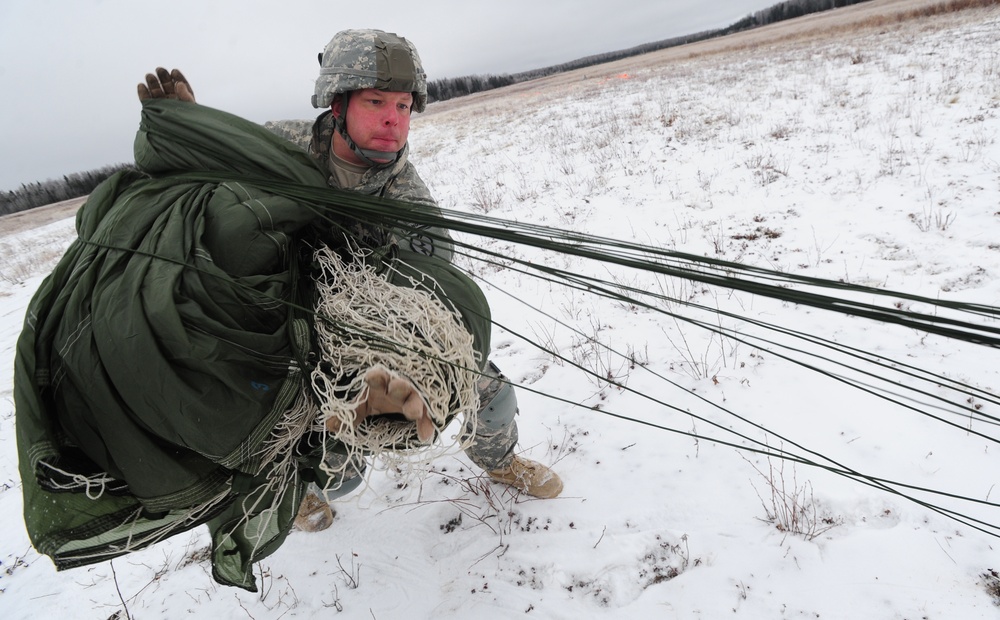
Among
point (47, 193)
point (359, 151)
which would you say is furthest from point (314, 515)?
point (47, 193)

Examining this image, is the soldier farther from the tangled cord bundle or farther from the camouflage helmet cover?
the tangled cord bundle

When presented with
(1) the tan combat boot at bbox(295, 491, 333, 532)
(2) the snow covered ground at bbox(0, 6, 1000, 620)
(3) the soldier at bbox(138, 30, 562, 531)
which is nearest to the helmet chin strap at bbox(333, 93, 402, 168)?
(3) the soldier at bbox(138, 30, 562, 531)

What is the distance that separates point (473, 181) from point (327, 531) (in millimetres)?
6508

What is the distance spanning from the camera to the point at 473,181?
26.6 feet

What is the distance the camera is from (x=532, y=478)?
2.34m

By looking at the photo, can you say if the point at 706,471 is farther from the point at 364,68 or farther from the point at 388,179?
the point at 364,68

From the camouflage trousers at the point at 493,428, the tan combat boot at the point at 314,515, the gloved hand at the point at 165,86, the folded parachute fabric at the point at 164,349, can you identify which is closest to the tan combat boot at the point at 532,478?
the camouflage trousers at the point at 493,428

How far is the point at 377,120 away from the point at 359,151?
126 millimetres

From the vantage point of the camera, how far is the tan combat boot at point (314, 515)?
2.48 metres

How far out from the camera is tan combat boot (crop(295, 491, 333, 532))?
248 centimetres

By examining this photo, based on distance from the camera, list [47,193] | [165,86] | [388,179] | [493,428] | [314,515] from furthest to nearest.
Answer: [47,193], [314,515], [493,428], [388,179], [165,86]

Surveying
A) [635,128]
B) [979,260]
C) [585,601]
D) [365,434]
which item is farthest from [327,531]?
[635,128]

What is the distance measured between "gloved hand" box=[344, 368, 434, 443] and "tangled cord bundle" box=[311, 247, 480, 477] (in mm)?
21

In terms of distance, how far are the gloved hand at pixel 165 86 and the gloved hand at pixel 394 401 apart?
3.80 ft
